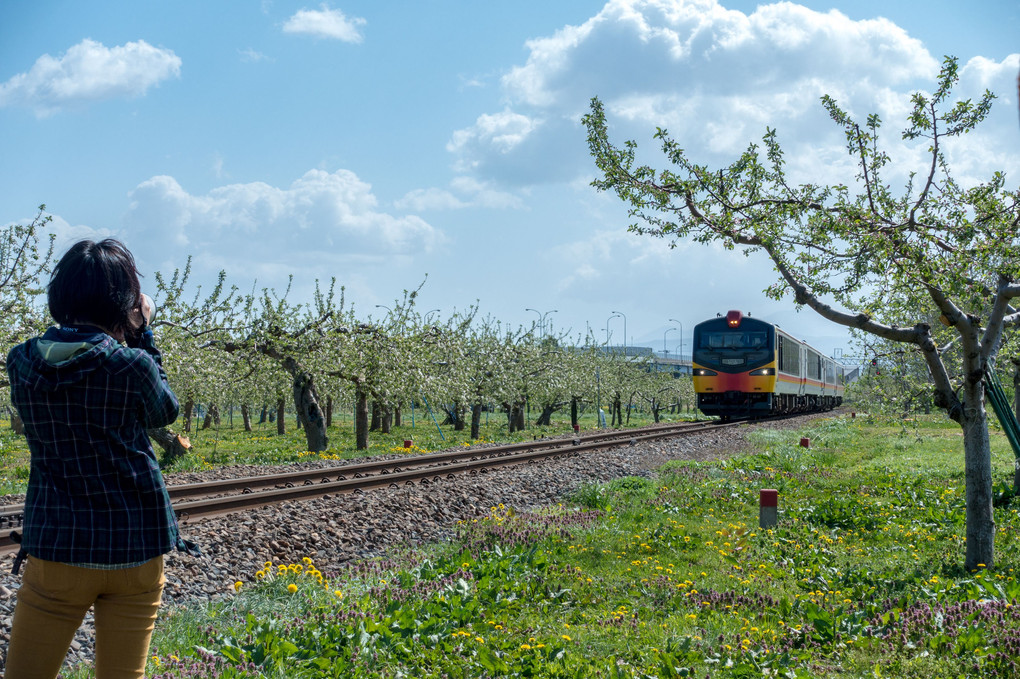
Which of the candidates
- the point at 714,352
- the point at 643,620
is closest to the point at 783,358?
the point at 714,352

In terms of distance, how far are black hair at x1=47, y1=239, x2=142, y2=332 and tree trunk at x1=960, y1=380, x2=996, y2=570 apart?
6.94 metres

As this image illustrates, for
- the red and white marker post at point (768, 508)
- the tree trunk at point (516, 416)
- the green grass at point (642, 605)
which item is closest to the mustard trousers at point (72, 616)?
the green grass at point (642, 605)

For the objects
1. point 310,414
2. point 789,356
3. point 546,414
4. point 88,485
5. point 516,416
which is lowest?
point 546,414

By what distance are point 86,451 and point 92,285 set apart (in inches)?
20.8

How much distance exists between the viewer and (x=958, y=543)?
822cm

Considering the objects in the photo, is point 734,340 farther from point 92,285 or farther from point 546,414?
point 92,285

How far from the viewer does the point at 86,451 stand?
2.53m

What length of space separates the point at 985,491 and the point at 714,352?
71.0 feet

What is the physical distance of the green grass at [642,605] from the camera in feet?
15.1

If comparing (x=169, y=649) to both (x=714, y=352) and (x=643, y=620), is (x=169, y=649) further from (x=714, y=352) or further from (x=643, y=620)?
(x=714, y=352)

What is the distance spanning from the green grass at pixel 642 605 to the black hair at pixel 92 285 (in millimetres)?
2294

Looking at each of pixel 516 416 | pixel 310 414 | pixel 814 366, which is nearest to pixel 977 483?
pixel 310 414

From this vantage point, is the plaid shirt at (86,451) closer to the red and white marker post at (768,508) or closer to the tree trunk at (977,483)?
the tree trunk at (977,483)

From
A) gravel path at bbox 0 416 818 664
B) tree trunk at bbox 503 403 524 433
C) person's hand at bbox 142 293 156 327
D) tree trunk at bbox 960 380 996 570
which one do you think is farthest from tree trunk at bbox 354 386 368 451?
person's hand at bbox 142 293 156 327
